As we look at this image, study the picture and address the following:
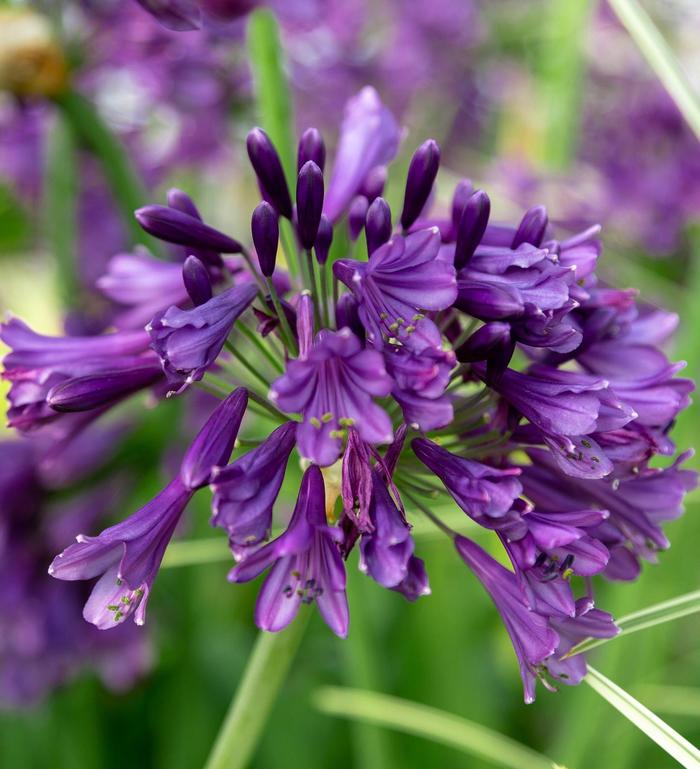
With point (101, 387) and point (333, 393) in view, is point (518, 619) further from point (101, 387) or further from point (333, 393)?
point (101, 387)

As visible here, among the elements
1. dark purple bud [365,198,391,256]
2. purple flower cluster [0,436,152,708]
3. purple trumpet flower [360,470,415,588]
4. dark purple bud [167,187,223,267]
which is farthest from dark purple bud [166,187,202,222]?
purple flower cluster [0,436,152,708]

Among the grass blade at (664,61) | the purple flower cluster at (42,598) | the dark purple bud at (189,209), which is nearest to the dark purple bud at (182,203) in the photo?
the dark purple bud at (189,209)

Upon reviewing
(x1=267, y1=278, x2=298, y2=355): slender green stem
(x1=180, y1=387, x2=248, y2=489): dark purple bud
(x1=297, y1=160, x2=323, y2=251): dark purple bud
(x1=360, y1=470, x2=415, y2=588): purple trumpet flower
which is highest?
(x1=297, y1=160, x2=323, y2=251): dark purple bud

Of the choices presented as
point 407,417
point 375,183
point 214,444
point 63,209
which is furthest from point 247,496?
point 63,209

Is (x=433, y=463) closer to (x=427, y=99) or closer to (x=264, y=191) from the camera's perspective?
(x=264, y=191)

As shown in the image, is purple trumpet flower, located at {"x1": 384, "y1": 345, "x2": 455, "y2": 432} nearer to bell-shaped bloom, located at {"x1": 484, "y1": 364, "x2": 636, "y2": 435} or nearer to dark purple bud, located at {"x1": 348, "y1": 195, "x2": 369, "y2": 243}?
bell-shaped bloom, located at {"x1": 484, "y1": 364, "x2": 636, "y2": 435}

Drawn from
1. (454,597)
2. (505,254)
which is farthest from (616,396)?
(454,597)
